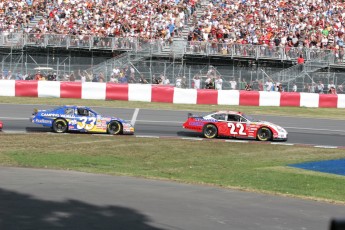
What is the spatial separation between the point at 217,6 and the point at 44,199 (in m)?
32.2

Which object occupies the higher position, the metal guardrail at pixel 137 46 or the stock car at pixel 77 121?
the metal guardrail at pixel 137 46

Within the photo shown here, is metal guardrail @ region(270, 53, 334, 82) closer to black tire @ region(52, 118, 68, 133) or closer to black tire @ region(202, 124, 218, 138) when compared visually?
black tire @ region(202, 124, 218, 138)

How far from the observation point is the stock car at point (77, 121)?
2503cm

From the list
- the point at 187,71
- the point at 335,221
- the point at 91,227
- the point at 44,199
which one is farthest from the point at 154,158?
the point at 187,71

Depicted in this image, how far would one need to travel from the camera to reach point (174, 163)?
64.4 ft

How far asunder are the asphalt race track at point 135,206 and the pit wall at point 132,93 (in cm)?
1965

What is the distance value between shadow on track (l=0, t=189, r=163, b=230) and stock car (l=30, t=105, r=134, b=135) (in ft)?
38.6

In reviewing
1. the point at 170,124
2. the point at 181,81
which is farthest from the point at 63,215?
the point at 181,81

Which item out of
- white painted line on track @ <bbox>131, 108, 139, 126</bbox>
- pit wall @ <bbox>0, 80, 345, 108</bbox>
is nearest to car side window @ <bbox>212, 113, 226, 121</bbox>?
white painted line on track @ <bbox>131, 108, 139, 126</bbox>

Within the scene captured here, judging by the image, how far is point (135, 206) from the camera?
1306 centimetres

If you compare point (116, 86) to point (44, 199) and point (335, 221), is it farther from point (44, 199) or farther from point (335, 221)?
point (335, 221)

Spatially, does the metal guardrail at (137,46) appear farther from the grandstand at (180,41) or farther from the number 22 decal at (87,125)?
the number 22 decal at (87,125)

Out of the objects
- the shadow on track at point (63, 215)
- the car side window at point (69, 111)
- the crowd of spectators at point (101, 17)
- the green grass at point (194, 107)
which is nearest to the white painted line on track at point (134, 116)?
the green grass at point (194, 107)

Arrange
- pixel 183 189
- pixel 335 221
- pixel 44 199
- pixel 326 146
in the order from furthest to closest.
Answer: pixel 326 146, pixel 183 189, pixel 44 199, pixel 335 221
